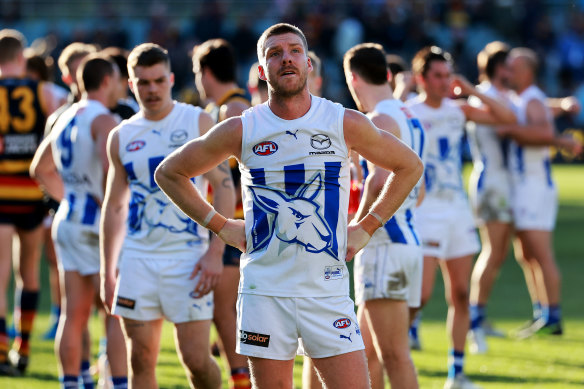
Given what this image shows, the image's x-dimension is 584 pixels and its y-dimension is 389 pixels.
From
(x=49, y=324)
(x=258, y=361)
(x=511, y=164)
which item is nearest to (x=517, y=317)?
(x=511, y=164)

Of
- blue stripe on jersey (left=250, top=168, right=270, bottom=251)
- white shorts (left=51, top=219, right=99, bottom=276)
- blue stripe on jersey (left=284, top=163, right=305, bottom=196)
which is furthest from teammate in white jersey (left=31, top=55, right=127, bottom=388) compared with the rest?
blue stripe on jersey (left=284, top=163, right=305, bottom=196)

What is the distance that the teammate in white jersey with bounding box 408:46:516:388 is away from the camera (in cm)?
830

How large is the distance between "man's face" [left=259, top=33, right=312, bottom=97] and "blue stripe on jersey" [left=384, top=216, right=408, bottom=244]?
187 cm

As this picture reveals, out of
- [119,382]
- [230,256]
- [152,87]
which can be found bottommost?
[119,382]

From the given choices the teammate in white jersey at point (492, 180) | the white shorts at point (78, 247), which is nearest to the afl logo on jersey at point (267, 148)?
the white shorts at point (78, 247)

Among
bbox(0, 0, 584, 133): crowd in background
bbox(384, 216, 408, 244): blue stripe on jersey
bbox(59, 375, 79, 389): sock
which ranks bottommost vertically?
bbox(59, 375, 79, 389): sock

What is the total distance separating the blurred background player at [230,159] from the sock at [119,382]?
77cm

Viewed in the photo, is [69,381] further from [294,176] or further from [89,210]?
Answer: [294,176]

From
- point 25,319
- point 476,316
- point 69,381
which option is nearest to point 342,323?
point 69,381

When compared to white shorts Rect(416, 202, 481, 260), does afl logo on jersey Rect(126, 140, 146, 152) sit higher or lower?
higher

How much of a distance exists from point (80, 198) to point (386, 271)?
248cm

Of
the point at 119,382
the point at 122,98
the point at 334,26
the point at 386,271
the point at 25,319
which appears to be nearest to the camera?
the point at 386,271

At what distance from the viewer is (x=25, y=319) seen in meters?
9.35

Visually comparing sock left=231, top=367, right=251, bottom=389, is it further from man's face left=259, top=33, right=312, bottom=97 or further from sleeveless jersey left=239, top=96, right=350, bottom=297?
man's face left=259, top=33, right=312, bottom=97
